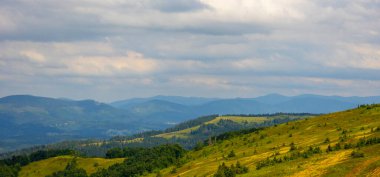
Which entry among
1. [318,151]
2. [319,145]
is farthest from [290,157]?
[319,145]

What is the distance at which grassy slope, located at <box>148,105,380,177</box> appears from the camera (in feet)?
180

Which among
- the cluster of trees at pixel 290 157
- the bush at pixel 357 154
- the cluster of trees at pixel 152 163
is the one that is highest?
the bush at pixel 357 154

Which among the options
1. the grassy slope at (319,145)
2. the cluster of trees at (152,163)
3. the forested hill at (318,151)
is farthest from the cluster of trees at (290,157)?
the cluster of trees at (152,163)

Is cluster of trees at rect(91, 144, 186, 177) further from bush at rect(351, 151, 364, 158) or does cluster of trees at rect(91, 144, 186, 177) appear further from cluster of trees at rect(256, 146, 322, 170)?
bush at rect(351, 151, 364, 158)

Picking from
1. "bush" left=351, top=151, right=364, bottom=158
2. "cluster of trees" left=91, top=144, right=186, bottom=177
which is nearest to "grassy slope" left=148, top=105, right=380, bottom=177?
"bush" left=351, top=151, right=364, bottom=158

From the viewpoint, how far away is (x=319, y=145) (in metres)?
77.0

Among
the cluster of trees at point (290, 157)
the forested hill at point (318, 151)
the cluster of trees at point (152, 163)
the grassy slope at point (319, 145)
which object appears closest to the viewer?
the grassy slope at point (319, 145)

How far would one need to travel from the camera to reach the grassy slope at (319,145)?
2156 inches

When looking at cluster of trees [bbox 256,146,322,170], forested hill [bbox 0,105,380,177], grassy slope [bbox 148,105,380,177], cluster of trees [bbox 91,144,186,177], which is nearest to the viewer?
grassy slope [bbox 148,105,380,177]

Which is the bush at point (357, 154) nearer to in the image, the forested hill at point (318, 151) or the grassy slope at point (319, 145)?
the forested hill at point (318, 151)

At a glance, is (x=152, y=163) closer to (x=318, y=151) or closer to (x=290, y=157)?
(x=290, y=157)

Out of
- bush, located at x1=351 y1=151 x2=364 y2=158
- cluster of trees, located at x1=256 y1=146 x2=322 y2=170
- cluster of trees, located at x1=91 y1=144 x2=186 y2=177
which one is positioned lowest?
cluster of trees, located at x1=91 y1=144 x2=186 y2=177

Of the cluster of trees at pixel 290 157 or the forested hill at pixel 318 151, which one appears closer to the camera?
the forested hill at pixel 318 151

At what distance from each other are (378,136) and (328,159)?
38.4 ft
